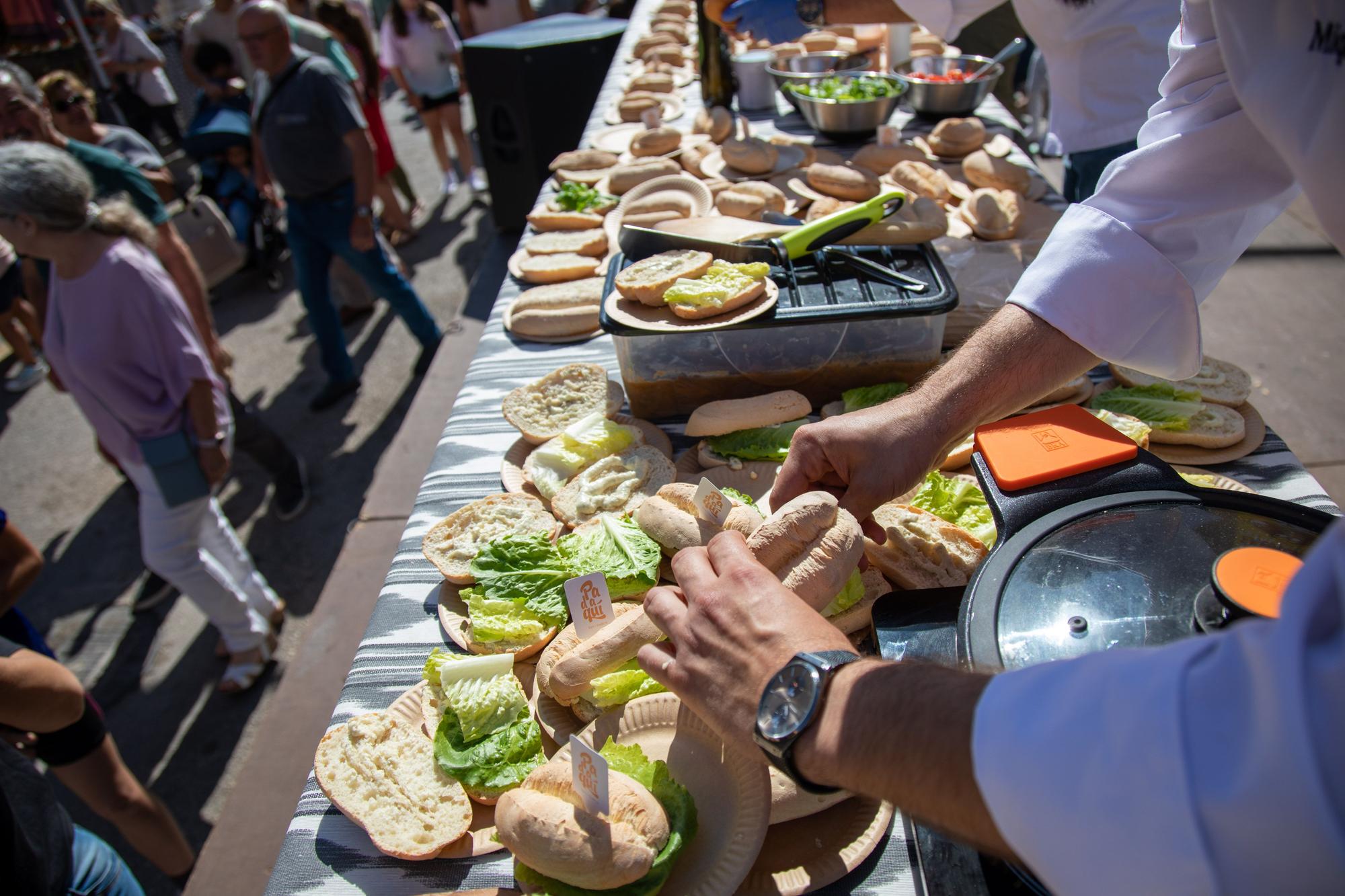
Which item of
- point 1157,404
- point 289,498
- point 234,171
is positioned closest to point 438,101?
point 234,171

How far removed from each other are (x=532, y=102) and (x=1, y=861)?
6773 mm

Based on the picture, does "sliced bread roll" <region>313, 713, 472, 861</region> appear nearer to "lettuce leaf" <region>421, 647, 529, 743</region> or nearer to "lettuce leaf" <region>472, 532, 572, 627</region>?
"lettuce leaf" <region>421, 647, 529, 743</region>

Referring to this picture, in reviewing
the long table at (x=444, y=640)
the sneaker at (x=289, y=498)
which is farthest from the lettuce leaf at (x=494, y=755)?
the sneaker at (x=289, y=498)

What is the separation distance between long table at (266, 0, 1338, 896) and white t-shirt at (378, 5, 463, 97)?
20.6 ft

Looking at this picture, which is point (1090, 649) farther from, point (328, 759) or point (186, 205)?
point (186, 205)

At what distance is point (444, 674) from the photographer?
5.33ft

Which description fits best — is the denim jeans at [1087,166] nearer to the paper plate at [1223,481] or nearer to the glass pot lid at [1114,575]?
the paper plate at [1223,481]

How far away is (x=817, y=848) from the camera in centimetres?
136

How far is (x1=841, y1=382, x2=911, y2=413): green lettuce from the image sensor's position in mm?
2227

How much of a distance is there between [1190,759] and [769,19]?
391 centimetres

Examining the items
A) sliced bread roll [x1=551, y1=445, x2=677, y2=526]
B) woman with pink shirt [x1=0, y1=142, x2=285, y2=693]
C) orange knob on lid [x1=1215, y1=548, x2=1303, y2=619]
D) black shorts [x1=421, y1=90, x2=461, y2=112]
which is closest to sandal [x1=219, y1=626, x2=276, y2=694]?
woman with pink shirt [x1=0, y1=142, x2=285, y2=693]

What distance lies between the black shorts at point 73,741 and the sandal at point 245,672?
1.36m

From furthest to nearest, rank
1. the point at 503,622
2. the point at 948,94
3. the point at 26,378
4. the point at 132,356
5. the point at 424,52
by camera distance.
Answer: the point at 424,52 < the point at 26,378 < the point at 948,94 < the point at 132,356 < the point at 503,622

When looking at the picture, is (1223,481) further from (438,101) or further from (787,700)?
(438,101)
